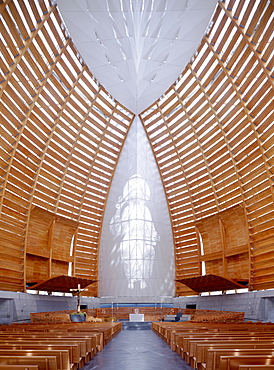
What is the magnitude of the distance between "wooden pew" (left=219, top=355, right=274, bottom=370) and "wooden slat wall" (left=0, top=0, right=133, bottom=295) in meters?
19.1

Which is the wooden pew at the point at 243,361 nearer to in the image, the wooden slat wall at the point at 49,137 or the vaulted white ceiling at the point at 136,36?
the wooden slat wall at the point at 49,137

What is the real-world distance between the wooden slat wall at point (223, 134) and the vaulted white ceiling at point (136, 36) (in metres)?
1.62

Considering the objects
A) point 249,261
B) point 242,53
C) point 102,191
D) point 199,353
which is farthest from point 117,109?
point 199,353

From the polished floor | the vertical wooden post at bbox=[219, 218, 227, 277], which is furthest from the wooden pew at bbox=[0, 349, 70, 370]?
the vertical wooden post at bbox=[219, 218, 227, 277]

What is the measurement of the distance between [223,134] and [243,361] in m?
25.8

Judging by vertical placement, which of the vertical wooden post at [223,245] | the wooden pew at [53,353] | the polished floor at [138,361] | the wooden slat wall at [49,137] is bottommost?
the polished floor at [138,361]

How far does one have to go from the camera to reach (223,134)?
29.3 meters

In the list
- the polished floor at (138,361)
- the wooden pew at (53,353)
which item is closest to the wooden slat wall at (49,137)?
the polished floor at (138,361)

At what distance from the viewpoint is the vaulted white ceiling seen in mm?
21344

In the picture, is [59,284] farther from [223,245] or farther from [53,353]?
[53,353]

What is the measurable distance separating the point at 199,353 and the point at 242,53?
69.6 ft

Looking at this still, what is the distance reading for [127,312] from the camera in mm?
34875

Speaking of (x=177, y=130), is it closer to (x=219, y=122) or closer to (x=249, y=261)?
(x=219, y=122)

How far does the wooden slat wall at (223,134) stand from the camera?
75.6 feet
